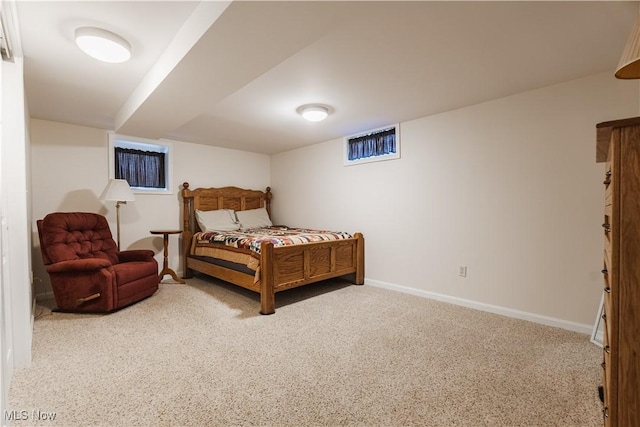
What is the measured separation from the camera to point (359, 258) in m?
3.96

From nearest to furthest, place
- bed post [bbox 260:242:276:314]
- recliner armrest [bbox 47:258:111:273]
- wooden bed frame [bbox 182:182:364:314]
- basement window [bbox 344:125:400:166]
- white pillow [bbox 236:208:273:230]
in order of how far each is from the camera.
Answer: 1. recliner armrest [bbox 47:258:111:273]
2. bed post [bbox 260:242:276:314]
3. wooden bed frame [bbox 182:182:364:314]
4. basement window [bbox 344:125:400:166]
5. white pillow [bbox 236:208:273:230]

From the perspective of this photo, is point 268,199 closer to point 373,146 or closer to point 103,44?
point 373,146

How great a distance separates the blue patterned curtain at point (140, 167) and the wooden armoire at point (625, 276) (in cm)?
481

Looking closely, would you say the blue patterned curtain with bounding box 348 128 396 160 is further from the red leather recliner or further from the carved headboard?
the red leather recliner

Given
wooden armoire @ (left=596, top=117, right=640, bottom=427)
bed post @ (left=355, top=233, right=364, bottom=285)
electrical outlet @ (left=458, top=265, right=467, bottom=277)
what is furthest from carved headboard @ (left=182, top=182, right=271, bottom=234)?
wooden armoire @ (left=596, top=117, right=640, bottom=427)

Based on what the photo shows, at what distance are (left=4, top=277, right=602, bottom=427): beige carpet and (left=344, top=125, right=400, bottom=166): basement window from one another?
200 centimetres

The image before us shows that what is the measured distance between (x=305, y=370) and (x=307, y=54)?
2158 millimetres

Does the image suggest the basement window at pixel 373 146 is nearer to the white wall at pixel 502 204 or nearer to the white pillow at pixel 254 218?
the white wall at pixel 502 204

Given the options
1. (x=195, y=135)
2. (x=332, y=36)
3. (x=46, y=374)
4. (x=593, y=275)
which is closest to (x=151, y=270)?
(x=46, y=374)

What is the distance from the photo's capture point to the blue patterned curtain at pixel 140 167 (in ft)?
13.2

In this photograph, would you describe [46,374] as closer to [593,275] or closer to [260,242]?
[260,242]

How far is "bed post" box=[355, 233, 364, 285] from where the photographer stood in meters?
3.96

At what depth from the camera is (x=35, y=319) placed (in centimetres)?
270

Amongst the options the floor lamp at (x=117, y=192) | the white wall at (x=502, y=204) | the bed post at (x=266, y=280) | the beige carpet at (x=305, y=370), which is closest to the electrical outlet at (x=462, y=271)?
the white wall at (x=502, y=204)
